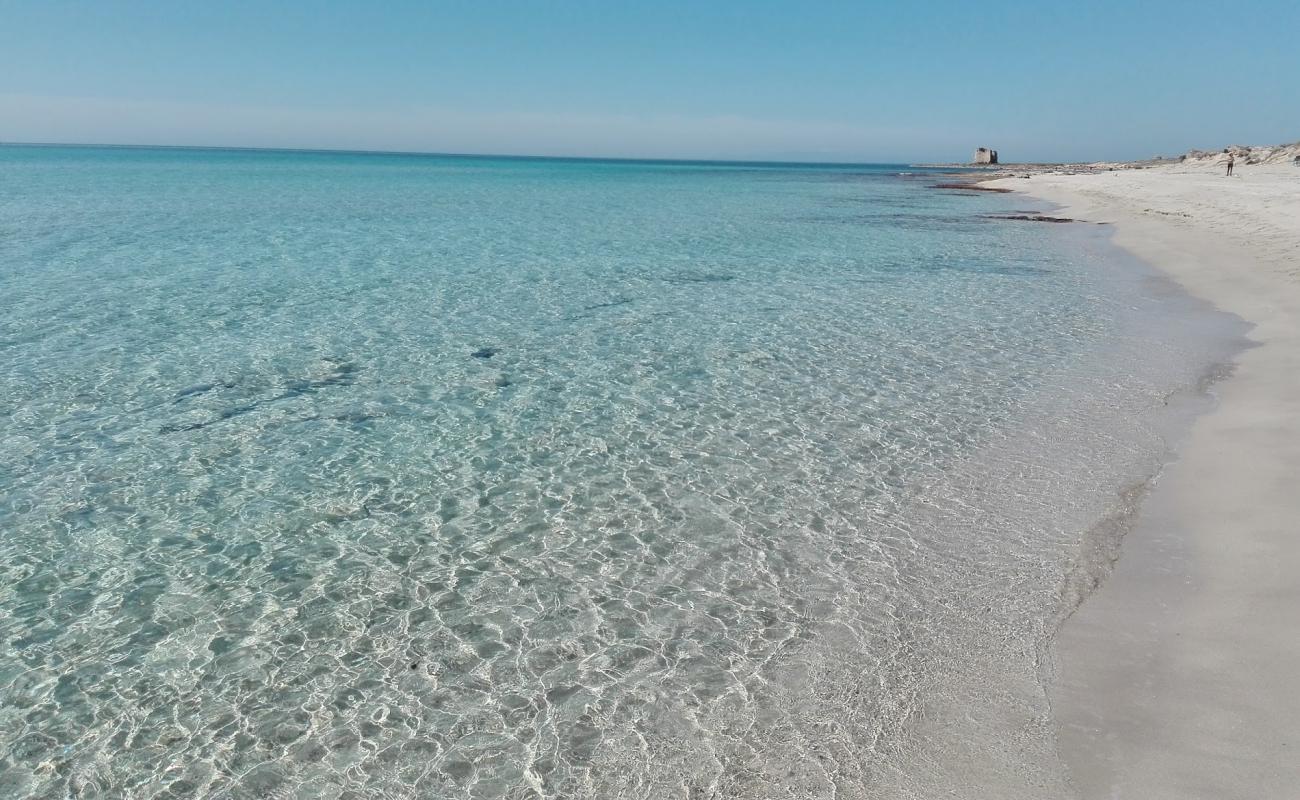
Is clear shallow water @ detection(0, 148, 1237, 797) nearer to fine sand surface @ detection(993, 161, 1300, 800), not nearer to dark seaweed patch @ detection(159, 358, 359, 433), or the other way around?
dark seaweed patch @ detection(159, 358, 359, 433)

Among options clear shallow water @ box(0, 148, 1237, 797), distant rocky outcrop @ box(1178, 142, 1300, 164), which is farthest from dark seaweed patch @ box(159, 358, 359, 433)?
distant rocky outcrop @ box(1178, 142, 1300, 164)

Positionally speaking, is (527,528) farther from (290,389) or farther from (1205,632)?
(290,389)

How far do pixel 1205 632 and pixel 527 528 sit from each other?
511 cm

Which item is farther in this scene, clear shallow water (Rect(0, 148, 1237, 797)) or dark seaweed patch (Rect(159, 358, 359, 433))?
dark seaweed patch (Rect(159, 358, 359, 433))

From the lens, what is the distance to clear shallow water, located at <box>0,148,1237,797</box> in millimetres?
4672

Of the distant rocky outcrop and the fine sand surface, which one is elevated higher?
the distant rocky outcrop

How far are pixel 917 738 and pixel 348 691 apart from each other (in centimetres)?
342

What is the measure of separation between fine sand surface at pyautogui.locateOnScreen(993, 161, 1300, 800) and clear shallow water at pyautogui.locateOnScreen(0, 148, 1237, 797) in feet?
1.53

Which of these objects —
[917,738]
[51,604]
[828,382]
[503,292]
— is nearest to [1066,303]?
[828,382]

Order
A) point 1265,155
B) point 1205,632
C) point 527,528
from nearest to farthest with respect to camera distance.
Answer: point 1205,632, point 527,528, point 1265,155

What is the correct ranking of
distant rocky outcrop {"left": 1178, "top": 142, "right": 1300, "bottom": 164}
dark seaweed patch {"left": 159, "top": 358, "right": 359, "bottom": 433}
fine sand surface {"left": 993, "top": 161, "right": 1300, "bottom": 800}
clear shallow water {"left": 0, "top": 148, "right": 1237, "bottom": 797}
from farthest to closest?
1. distant rocky outcrop {"left": 1178, "top": 142, "right": 1300, "bottom": 164}
2. dark seaweed patch {"left": 159, "top": 358, "right": 359, "bottom": 433}
3. clear shallow water {"left": 0, "top": 148, "right": 1237, "bottom": 797}
4. fine sand surface {"left": 993, "top": 161, "right": 1300, "bottom": 800}

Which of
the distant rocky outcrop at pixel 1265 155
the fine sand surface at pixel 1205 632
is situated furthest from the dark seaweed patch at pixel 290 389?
the distant rocky outcrop at pixel 1265 155

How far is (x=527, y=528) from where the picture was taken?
7.21 metres

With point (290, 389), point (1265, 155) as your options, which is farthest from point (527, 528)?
point (1265, 155)
